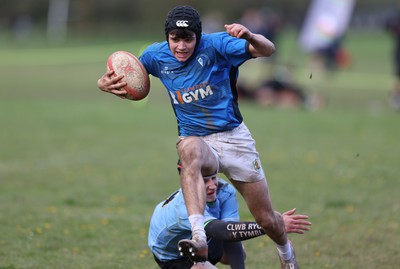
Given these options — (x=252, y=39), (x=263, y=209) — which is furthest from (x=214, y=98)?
(x=263, y=209)

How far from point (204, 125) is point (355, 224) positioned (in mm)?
3410

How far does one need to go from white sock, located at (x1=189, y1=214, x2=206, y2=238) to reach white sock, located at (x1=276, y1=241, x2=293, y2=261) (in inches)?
39.1

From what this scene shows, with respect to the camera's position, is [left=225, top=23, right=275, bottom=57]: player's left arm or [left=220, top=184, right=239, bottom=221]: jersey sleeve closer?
[left=225, top=23, right=275, bottom=57]: player's left arm

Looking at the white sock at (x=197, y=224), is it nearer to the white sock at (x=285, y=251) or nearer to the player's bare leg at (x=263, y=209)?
the player's bare leg at (x=263, y=209)

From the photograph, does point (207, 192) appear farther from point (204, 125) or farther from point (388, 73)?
point (388, 73)

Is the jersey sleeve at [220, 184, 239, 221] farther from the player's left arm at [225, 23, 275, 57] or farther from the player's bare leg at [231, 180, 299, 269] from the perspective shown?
the player's left arm at [225, 23, 275, 57]

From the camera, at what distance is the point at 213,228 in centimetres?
603

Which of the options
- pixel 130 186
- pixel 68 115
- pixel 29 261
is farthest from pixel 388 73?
pixel 29 261

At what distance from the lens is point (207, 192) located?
20.3ft

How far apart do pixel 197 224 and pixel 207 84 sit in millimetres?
1221

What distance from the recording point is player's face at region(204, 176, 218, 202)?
6129 mm

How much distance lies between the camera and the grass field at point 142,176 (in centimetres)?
782

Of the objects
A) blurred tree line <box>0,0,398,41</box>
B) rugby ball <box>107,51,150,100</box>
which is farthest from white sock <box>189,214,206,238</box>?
blurred tree line <box>0,0,398,41</box>

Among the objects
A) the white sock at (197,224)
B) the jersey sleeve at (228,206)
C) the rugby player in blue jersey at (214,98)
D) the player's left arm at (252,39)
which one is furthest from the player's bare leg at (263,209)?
the player's left arm at (252,39)
